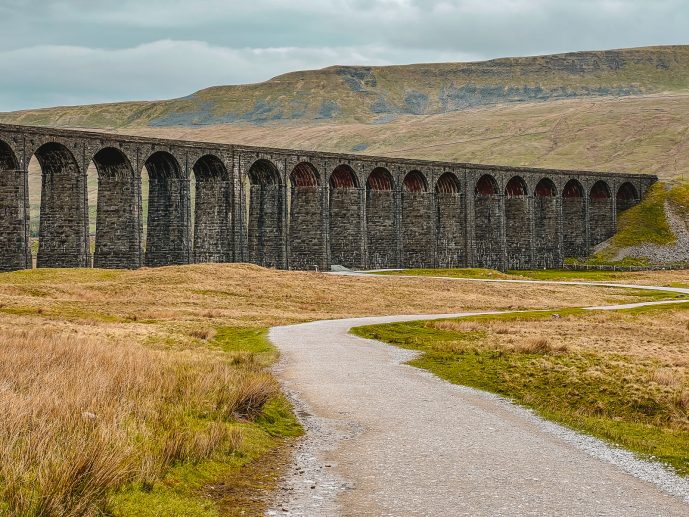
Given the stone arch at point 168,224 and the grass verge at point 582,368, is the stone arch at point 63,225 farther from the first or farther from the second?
the grass verge at point 582,368

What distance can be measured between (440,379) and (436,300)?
3972cm

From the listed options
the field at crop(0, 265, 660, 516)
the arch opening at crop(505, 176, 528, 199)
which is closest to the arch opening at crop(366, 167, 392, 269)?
the arch opening at crop(505, 176, 528, 199)

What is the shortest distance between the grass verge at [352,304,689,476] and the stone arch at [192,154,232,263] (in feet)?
137

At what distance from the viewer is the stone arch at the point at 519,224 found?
384ft

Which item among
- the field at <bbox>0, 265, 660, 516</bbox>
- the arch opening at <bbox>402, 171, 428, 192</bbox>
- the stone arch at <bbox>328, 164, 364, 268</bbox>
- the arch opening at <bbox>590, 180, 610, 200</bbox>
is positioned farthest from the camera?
the arch opening at <bbox>590, 180, 610, 200</bbox>

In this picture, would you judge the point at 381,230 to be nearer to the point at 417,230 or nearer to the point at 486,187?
the point at 417,230

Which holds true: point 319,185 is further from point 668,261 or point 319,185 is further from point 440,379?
point 440,379

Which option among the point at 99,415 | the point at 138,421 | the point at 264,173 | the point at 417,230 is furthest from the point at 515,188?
the point at 99,415

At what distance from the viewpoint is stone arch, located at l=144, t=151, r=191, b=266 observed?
76438 mm

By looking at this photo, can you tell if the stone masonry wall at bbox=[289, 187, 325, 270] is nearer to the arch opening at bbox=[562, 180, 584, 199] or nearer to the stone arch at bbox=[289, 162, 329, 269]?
the stone arch at bbox=[289, 162, 329, 269]

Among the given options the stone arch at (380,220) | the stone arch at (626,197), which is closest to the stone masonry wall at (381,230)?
the stone arch at (380,220)

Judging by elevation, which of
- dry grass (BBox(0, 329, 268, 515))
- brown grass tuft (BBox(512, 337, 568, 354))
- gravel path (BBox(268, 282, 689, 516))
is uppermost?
dry grass (BBox(0, 329, 268, 515))

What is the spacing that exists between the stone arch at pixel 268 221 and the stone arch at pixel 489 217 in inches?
1370

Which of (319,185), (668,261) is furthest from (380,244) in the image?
(668,261)
